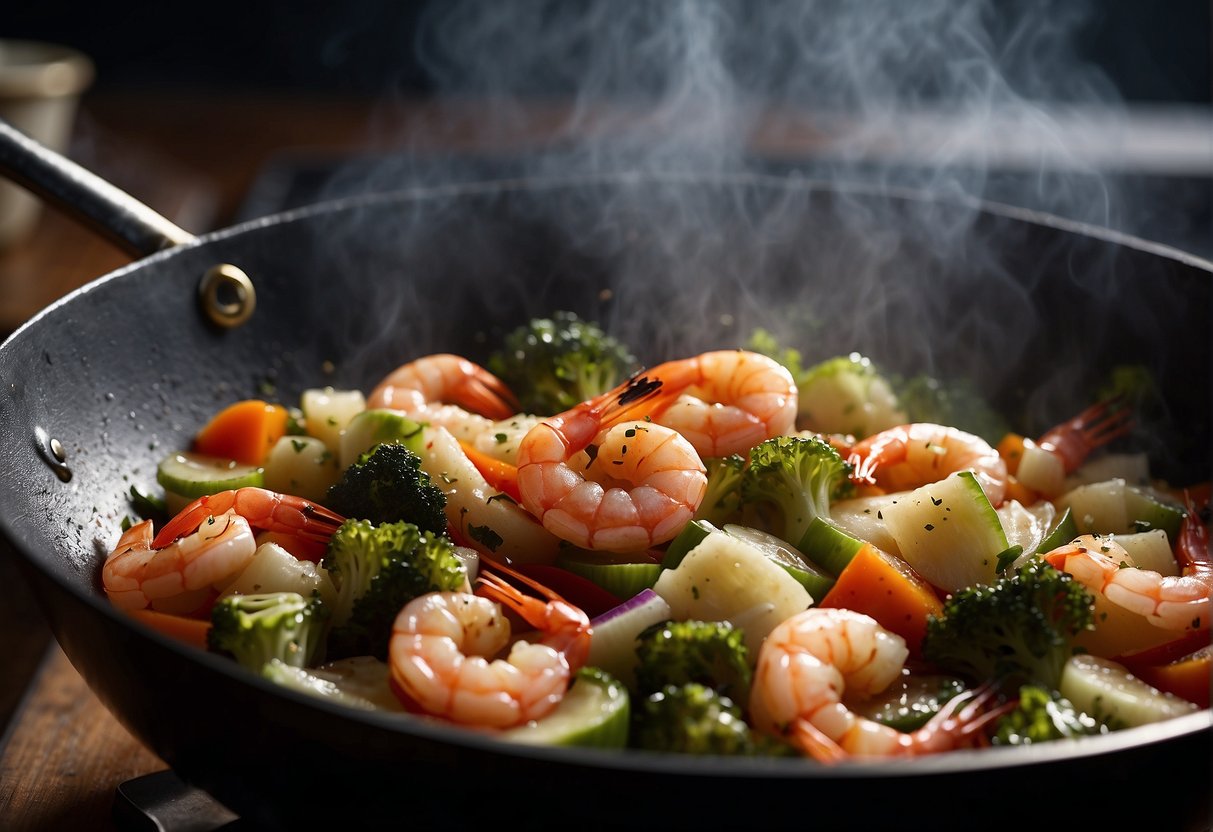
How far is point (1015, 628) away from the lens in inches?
72.5

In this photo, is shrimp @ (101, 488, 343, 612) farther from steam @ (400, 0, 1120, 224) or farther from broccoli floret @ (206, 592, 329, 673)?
steam @ (400, 0, 1120, 224)

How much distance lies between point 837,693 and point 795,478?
23.2 inches

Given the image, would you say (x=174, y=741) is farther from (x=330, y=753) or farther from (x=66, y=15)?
(x=66, y=15)

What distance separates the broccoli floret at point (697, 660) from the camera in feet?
5.82

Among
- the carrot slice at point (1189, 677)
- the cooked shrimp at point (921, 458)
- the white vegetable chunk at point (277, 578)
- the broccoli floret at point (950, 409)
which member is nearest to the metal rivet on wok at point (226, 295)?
the white vegetable chunk at point (277, 578)

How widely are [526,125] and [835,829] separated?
4983 mm

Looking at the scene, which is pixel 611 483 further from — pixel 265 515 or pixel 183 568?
pixel 183 568

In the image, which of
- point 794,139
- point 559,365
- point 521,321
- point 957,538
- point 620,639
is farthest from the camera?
point 794,139

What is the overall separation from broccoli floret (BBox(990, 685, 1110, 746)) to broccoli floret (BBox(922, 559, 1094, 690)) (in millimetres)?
114

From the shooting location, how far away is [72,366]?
7.92 ft

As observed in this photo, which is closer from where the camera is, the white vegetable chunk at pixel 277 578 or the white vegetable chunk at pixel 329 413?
the white vegetable chunk at pixel 277 578

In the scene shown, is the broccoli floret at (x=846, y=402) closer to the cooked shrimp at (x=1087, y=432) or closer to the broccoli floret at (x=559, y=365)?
the cooked shrimp at (x=1087, y=432)

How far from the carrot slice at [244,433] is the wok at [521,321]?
85mm

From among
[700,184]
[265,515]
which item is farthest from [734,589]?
[700,184]
